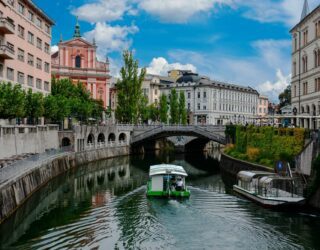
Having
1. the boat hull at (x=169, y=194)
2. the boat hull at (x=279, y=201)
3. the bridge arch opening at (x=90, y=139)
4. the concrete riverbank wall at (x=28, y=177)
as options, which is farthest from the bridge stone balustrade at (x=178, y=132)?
the boat hull at (x=279, y=201)

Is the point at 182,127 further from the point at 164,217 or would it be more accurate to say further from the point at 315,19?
the point at 164,217

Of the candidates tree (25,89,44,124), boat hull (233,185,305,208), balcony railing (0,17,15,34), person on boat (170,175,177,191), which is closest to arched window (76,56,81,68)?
tree (25,89,44,124)

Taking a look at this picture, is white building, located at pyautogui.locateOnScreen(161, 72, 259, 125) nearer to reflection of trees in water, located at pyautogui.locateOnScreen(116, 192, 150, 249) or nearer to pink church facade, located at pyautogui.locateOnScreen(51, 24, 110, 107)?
pink church facade, located at pyautogui.locateOnScreen(51, 24, 110, 107)

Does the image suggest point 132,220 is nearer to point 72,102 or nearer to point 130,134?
point 72,102

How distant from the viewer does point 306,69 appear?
252 feet

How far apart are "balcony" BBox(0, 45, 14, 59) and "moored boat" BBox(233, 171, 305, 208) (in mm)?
37723

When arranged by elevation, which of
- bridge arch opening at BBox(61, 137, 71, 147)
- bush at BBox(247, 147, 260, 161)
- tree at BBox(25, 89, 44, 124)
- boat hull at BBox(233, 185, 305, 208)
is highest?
tree at BBox(25, 89, 44, 124)

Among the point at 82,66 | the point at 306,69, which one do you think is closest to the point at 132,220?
the point at 306,69

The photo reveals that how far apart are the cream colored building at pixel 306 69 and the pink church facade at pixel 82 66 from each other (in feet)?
213

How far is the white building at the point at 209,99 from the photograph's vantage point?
16700cm

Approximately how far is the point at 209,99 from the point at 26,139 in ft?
356

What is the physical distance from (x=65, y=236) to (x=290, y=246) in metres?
16.0

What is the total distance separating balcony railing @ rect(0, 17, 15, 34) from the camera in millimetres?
63438

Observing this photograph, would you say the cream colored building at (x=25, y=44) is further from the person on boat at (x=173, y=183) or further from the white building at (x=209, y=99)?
the white building at (x=209, y=99)
